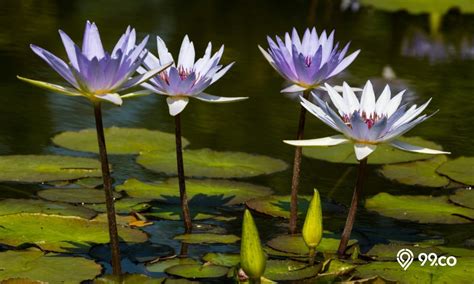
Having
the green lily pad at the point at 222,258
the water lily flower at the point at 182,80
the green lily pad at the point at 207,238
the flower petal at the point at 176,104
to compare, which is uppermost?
the water lily flower at the point at 182,80

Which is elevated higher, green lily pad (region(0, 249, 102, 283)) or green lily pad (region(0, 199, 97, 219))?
green lily pad (region(0, 199, 97, 219))

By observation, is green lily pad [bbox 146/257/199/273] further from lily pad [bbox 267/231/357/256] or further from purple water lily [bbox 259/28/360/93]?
purple water lily [bbox 259/28/360/93]

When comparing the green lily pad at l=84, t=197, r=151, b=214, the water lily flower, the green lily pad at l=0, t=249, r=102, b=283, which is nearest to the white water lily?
the water lily flower

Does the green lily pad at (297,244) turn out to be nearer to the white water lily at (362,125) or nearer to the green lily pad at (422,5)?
the white water lily at (362,125)

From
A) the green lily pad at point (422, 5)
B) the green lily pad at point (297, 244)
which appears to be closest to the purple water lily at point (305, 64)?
the green lily pad at point (297, 244)

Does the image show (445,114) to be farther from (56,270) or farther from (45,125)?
(56,270)

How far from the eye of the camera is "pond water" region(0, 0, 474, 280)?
324 centimetres

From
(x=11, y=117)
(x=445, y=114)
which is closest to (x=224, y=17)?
(x=445, y=114)

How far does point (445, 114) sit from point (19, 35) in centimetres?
228

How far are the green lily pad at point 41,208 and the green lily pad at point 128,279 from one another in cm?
43

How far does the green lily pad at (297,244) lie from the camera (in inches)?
101

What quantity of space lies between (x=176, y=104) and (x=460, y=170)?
1195mm

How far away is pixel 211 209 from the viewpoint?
2.92 meters

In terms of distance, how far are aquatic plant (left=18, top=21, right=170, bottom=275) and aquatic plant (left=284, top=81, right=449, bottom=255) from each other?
382 mm
